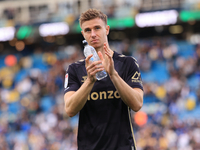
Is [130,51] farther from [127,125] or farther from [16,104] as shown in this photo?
[127,125]

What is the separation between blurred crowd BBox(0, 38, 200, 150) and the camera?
42.8ft

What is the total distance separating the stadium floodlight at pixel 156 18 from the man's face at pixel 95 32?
17096mm

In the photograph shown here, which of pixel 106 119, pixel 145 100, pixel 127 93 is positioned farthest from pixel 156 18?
pixel 127 93

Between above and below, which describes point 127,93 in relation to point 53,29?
above

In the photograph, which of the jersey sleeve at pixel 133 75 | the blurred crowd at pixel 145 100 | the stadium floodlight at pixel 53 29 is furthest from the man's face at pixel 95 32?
the stadium floodlight at pixel 53 29

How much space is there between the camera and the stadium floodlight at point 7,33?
2300 centimetres

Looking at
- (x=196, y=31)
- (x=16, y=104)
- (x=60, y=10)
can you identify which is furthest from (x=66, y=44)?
(x=196, y=31)

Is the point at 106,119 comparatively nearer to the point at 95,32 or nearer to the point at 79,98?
the point at 79,98

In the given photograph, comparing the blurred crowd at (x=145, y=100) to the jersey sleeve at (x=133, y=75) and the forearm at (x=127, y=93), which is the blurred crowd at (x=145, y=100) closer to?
the jersey sleeve at (x=133, y=75)

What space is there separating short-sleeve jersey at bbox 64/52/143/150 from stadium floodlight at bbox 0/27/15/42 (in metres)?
21.1

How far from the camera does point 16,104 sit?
757 inches

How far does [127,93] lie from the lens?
2820 millimetres

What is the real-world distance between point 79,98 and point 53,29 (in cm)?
2008

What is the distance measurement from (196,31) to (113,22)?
6034mm
